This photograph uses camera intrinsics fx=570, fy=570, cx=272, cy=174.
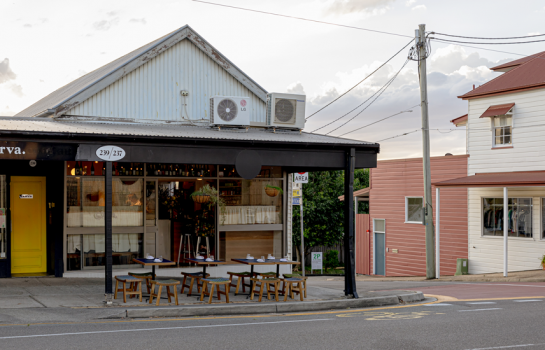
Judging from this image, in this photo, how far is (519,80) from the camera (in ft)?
70.1

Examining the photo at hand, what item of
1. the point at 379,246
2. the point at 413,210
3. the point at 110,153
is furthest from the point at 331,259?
the point at 110,153

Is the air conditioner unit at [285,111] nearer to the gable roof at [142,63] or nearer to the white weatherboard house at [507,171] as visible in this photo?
the gable roof at [142,63]

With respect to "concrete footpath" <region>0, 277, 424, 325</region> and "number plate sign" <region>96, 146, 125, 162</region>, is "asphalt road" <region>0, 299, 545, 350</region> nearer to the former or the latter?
"concrete footpath" <region>0, 277, 424, 325</region>

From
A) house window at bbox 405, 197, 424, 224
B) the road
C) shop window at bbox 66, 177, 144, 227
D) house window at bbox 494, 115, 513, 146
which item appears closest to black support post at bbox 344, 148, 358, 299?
the road

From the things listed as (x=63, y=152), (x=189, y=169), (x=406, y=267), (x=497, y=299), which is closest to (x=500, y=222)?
(x=406, y=267)

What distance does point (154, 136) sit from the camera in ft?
36.2

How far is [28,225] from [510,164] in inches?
652

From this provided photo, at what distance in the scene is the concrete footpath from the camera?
32.5 feet

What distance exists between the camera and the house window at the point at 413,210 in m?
24.6

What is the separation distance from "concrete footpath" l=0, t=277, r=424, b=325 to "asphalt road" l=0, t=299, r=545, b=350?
0.47m

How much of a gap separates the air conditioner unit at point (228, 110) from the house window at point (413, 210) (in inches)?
488

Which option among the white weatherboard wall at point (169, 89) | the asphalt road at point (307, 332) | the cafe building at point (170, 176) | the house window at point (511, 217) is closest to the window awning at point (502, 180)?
the house window at point (511, 217)

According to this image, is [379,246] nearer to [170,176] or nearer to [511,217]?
[511,217]

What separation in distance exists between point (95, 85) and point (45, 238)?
4.07m
